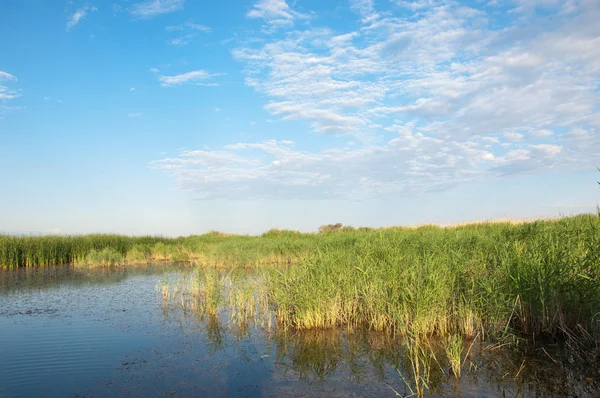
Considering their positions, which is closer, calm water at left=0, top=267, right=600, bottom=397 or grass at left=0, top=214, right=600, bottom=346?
calm water at left=0, top=267, right=600, bottom=397

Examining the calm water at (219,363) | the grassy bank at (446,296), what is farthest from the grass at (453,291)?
the calm water at (219,363)

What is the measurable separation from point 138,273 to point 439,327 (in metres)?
16.8

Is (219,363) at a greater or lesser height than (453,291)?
lesser

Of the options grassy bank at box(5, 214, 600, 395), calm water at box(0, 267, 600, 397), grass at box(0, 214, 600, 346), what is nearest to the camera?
calm water at box(0, 267, 600, 397)

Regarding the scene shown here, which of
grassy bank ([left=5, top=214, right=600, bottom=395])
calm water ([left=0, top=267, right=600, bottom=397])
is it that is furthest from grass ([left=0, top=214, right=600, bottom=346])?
calm water ([left=0, top=267, right=600, bottom=397])

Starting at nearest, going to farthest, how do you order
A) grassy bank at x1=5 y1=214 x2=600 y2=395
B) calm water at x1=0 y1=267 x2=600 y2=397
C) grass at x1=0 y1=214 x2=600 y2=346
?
calm water at x1=0 y1=267 x2=600 y2=397
grassy bank at x1=5 y1=214 x2=600 y2=395
grass at x1=0 y1=214 x2=600 y2=346

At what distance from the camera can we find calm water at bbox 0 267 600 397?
→ 5.70 meters

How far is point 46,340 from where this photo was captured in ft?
28.7

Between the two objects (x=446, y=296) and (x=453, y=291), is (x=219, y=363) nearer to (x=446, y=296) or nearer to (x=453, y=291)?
(x=446, y=296)

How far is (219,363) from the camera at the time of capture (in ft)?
23.0

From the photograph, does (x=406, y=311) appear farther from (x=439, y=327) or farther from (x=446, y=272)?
(x=446, y=272)

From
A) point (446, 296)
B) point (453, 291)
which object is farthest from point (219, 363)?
point (453, 291)

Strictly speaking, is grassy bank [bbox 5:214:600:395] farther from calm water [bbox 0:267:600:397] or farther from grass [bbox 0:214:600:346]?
calm water [bbox 0:267:600:397]

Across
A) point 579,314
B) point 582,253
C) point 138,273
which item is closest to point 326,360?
point 579,314
